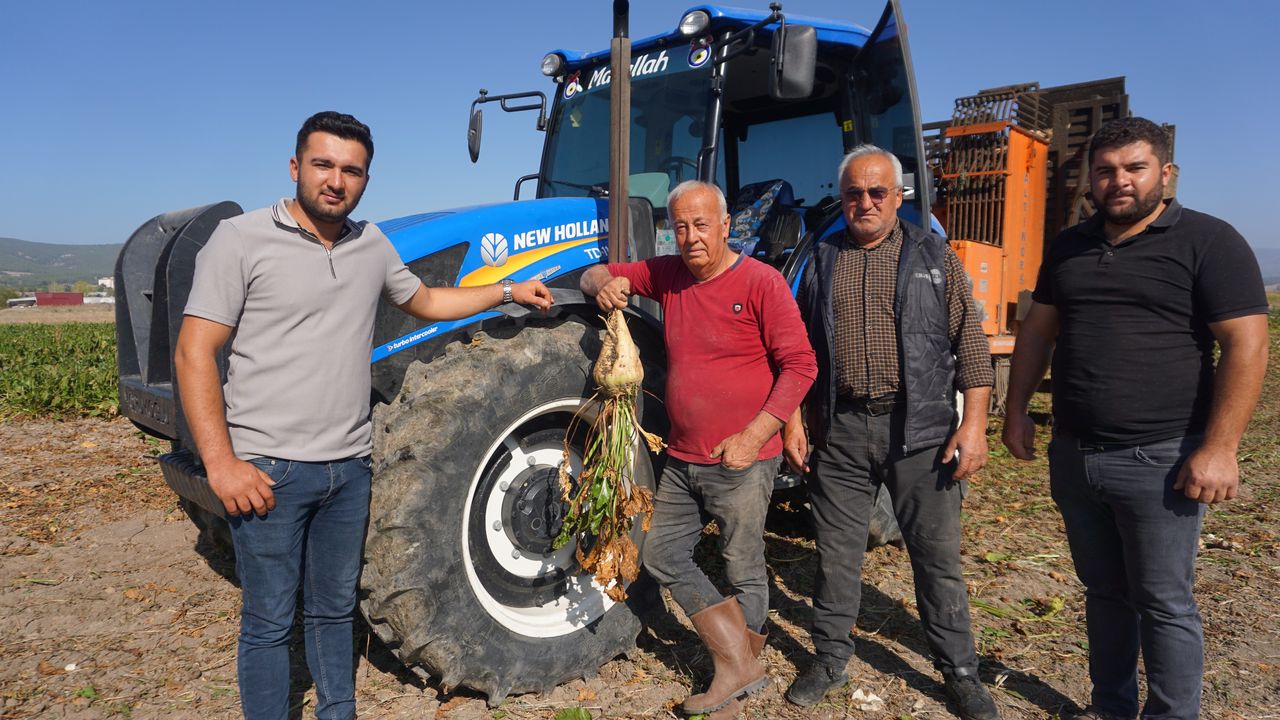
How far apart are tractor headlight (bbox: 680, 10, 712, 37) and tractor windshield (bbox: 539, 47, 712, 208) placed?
0.40ft

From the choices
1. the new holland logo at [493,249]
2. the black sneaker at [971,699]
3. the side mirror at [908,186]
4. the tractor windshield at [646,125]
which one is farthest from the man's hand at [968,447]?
the new holland logo at [493,249]

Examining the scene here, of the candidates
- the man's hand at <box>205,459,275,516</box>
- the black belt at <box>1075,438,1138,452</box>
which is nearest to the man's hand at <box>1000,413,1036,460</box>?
the black belt at <box>1075,438,1138,452</box>

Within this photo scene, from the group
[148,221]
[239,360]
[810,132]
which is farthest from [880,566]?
[148,221]

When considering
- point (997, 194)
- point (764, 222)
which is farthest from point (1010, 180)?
point (764, 222)

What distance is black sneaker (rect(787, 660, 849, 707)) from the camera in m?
3.22

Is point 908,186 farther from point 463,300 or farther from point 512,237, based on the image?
point 463,300

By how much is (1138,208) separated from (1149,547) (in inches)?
44.5

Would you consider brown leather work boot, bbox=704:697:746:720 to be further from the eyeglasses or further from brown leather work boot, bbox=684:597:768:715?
the eyeglasses

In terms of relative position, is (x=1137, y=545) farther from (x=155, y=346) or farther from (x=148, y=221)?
(x=148, y=221)

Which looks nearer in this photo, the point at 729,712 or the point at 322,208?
the point at 322,208

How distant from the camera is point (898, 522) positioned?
3.24 m

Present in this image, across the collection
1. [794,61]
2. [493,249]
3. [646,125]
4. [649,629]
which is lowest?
[649,629]

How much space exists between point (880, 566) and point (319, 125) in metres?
3.77

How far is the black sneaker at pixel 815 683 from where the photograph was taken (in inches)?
127
